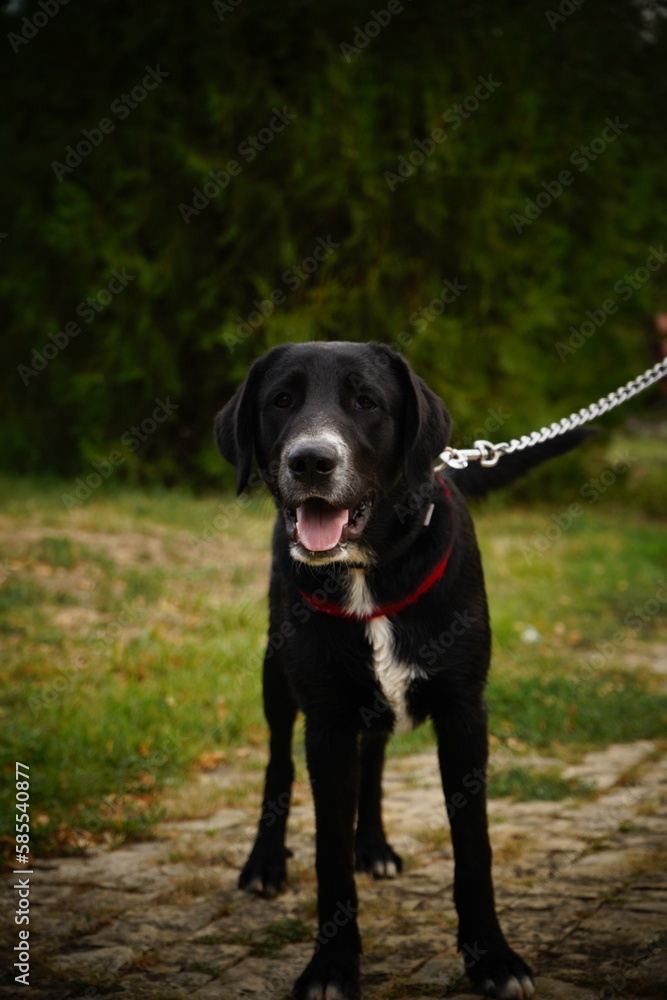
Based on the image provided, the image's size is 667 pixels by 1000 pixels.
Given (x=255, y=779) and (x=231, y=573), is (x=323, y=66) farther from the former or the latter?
(x=255, y=779)

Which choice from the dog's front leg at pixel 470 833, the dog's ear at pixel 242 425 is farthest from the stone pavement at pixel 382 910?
Answer: the dog's ear at pixel 242 425

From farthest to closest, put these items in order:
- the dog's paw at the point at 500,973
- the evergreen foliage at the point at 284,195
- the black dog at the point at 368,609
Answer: the evergreen foliage at the point at 284,195 < the black dog at the point at 368,609 < the dog's paw at the point at 500,973

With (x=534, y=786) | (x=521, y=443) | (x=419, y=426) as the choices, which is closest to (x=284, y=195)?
(x=521, y=443)

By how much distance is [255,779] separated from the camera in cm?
465

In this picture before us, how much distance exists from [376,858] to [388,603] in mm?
1213

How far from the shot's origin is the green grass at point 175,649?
4.45 m

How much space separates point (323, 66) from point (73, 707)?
8011 millimetres

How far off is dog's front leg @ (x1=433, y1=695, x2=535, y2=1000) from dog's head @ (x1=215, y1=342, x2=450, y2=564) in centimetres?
59

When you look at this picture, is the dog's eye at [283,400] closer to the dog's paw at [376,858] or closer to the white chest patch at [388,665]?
the white chest patch at [388,665]

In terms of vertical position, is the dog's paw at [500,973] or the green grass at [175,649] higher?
the dog's paw at [500,973]

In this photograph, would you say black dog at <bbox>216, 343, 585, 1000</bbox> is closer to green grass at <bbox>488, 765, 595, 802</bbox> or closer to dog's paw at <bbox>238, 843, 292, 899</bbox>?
dog's paw at <bbox>238, 843, 292, 899</bbox>

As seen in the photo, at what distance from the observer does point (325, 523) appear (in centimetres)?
284

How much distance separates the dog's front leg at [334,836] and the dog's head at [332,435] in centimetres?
55

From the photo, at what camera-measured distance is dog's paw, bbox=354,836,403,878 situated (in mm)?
3561
